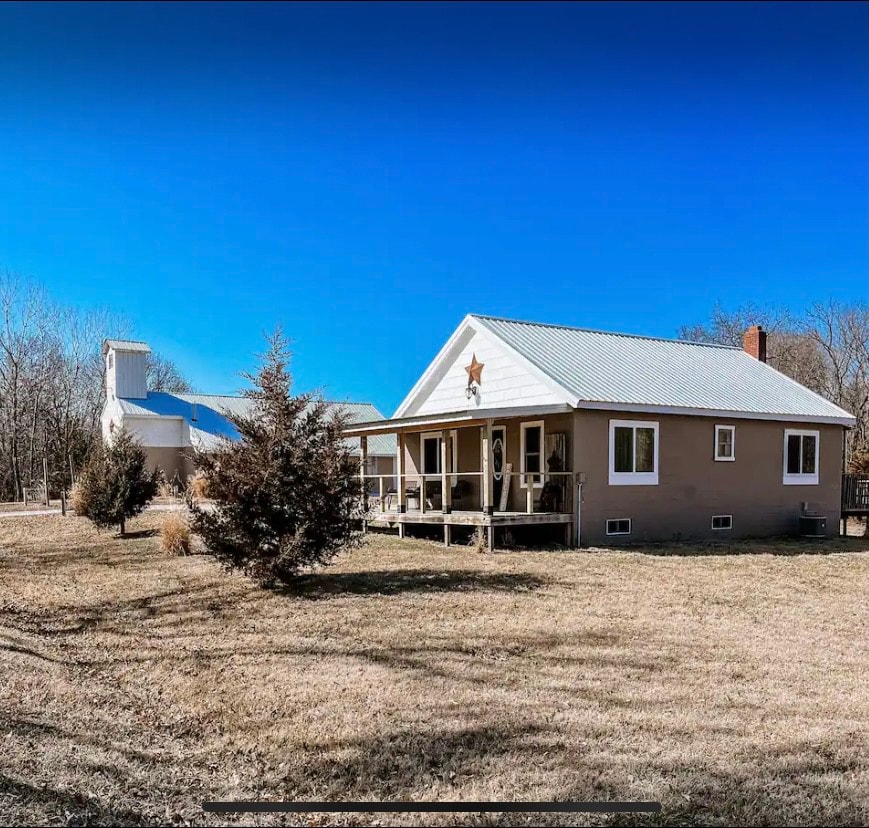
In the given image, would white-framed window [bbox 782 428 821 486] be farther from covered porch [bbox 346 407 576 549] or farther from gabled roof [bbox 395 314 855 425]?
covered porch [bbox 346 407 576 549]

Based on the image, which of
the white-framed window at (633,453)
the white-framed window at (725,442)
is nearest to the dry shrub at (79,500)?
the white-framed window at (633,453)

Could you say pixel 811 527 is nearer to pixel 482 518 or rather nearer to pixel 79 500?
pixel 482 518

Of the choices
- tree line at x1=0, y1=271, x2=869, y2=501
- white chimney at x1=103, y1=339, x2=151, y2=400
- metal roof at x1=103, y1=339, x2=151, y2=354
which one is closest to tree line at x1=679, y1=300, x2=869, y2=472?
tree line at x1=0, y1=271, x2=869, y2=501

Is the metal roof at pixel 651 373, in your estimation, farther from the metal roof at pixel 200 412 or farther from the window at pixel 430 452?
the metal roof at pixel 200 412

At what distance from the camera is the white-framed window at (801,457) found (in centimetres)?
1759

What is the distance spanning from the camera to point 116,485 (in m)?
16.2

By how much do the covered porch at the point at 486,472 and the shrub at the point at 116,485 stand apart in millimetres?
5185

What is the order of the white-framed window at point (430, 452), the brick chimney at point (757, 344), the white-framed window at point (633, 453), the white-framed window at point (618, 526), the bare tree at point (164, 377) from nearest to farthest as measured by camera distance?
1. the white-framed window at point (618, 526)
2. the white-framed window at point (633, 453)
3. the white-framed window at point (430, 452)
4. the brick chimney at point (757, 344)
5. the bare tree at point (164, 377)

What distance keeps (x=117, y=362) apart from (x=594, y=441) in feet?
84.0

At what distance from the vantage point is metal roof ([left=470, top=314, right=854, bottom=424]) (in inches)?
611

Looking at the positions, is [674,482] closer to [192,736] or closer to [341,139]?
[341,139]

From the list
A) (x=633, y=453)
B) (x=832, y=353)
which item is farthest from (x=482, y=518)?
(x=832, y=353)

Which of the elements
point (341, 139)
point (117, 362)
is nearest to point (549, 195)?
point (341, 139)

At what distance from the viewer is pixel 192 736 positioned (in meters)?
4.75
